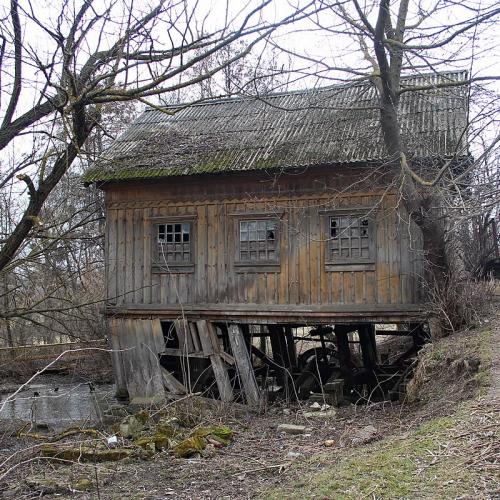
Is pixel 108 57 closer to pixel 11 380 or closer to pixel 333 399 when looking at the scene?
pixel 333 399

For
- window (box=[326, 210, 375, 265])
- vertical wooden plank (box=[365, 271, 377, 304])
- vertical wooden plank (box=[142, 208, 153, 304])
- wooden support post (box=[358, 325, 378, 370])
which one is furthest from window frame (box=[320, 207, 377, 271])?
vertical wooden plank (box=[142, 208, 153, 304])

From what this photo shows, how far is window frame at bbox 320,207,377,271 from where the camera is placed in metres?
11.3

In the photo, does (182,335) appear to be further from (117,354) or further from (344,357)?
(344,357)

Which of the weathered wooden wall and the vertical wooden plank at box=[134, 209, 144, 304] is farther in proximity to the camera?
the vertical wooden plank at box=[134, 209, 144, 304]

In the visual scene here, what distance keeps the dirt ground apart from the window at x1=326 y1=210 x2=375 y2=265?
238 centimetres

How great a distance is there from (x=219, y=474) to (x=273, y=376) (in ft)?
31.9

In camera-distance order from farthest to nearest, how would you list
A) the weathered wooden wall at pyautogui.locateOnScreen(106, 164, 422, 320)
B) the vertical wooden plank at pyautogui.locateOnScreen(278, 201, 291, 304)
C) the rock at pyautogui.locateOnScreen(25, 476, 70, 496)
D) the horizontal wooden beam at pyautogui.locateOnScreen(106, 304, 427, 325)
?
the vertical wooden plank at pyautogui.locateOnScreen(278, 201, 291, 304), the weathered wooden wall at pyautogui.locateOnScreen(106, 164, 422, 320), the horizontal wooden beam at pyautogui.locateOnScreen(106, 304, 427, 325), the rock at pyautogui.locateOnScreen(25, 476, 70, 496)

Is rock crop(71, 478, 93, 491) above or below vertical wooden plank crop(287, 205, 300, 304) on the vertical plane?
below

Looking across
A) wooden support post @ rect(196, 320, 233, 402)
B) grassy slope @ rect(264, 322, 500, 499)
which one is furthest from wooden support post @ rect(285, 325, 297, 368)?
grassy slope @ rect(264, 322, 500, 499)

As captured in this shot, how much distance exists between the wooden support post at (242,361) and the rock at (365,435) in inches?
195

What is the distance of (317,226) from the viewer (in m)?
11.8

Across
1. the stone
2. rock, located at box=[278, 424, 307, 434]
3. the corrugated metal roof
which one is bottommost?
the stone

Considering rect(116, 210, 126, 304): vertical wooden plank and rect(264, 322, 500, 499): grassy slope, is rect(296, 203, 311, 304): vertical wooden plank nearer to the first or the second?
rect(116, 210, 126, 304): vertical wooden plank

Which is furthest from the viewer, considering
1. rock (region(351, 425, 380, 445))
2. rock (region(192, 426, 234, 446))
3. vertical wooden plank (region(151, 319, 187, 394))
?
vertical wooden plank (region(151, 319, 187, 394))
